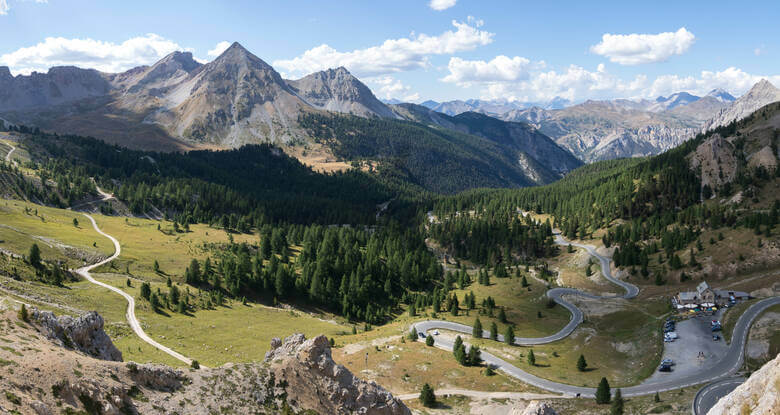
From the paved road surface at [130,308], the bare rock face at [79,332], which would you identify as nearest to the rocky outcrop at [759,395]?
the bare rock face at [79,332]

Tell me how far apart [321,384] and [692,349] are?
238 feet

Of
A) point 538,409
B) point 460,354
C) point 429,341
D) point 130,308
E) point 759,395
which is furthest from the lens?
point 429,341

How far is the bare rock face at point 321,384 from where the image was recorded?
125ft

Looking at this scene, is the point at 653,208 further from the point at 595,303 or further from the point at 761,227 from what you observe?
the point at 595,303

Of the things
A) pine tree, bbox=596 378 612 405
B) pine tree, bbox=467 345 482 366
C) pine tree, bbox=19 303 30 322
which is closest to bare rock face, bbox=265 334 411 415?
pine tree, bbox=19 303 30 322

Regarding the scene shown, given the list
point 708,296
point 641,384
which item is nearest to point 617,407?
point 641,384

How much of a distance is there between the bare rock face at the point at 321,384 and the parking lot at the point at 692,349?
54579mm

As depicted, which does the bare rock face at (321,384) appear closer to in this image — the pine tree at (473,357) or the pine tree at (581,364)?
the pine tree at (473,357)

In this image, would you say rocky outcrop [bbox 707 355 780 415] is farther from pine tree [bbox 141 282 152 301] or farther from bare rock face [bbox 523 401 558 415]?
pine tree [bbox 141 282 152 301]

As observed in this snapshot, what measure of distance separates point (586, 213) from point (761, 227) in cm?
7968

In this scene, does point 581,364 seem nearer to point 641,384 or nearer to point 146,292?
point 641,384

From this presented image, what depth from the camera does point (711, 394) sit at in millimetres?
58125

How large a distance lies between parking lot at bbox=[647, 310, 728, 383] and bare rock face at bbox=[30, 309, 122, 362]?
77.0 meters

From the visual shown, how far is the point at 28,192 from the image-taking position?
170 meters
